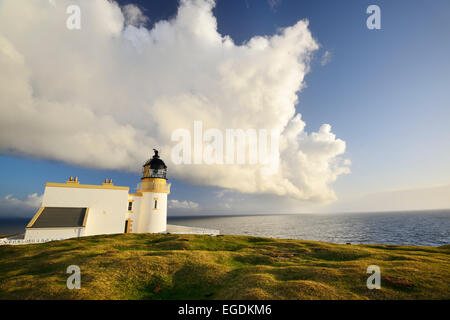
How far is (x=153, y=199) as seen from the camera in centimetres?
4350

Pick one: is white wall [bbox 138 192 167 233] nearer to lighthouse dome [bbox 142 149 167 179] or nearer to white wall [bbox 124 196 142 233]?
white wall [bbox 124 196 142 233]

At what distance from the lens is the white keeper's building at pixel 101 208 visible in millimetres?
34031

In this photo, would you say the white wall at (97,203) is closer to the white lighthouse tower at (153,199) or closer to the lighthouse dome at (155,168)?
the white lighthouse tower at (153,199)

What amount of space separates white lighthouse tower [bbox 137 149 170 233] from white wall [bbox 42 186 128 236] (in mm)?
3819

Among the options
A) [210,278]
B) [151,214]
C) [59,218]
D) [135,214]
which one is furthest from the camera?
[135,214]

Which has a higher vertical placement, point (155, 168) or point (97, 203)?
point (155, 168)

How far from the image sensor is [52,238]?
109 feet

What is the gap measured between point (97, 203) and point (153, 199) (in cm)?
1033

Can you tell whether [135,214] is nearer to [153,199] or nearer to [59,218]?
[153,199]

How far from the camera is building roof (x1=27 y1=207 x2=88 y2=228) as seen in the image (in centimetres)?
3334

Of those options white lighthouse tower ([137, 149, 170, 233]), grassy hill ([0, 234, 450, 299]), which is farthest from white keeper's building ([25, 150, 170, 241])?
grassy hill ([0, 234, 450, 299])

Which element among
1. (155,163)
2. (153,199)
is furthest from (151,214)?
(155,163)
